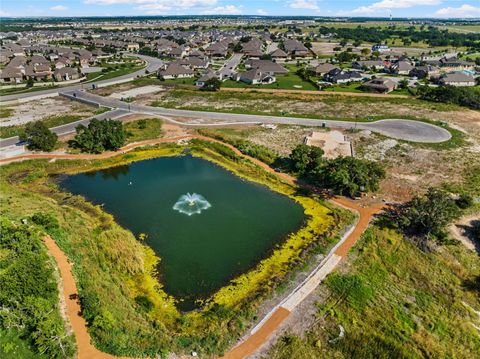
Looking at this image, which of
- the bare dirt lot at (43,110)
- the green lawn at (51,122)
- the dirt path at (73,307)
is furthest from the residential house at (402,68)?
the dirt path at (73,307)

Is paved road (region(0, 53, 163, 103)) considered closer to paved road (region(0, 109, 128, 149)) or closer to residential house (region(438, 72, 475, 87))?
paved road (region(0, 109, 128, 149))

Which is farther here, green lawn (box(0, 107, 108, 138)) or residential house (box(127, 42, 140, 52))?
residential house (box(127, 42, 140, 52))

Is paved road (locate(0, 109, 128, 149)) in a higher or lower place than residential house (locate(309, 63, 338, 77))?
lower

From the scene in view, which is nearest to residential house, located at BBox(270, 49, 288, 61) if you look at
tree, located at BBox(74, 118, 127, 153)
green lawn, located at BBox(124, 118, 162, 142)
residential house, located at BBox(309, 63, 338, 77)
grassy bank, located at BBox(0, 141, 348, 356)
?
residential house, located at BBox(309, 63, 338, 77)

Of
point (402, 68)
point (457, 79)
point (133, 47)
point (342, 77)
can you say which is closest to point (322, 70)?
point (342, 77)

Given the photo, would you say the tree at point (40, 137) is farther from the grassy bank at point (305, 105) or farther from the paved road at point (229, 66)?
the paved road at point (229, 66)

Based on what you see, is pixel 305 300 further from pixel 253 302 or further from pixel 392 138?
→ pixel 392 138
